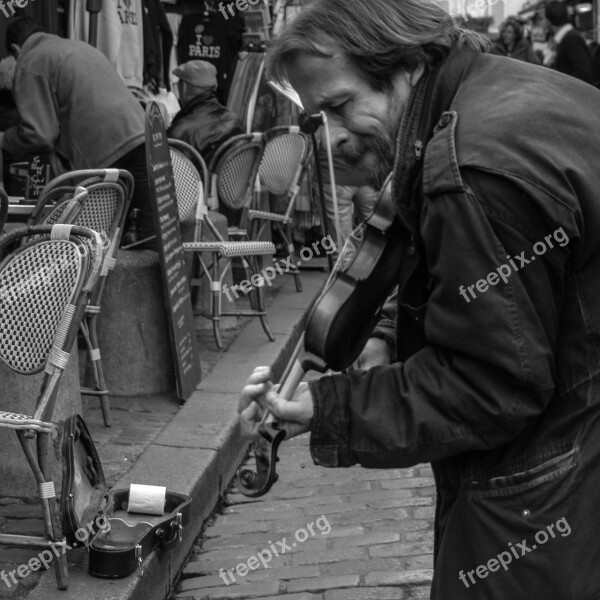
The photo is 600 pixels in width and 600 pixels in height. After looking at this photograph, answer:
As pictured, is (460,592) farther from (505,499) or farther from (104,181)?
(104,181)

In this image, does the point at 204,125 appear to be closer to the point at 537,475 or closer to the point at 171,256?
the point at 171,256

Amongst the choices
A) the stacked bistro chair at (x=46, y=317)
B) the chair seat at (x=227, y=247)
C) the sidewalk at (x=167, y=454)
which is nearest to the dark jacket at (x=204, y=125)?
the chair seat at (x=227, y=247)

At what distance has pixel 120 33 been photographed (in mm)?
9492

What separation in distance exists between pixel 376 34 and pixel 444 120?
0.18 m

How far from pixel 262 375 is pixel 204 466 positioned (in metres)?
2.84

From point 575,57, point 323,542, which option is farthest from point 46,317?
point 575,57

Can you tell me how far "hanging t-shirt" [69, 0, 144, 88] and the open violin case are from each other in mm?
5899

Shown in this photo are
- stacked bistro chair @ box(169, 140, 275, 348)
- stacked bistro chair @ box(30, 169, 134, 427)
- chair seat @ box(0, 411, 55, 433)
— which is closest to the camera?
chair seat @ box(0, 411, 55, 433)

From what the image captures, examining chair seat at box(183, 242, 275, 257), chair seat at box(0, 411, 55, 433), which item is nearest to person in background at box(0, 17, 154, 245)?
chair seat at box(183, 242, 275, 257)

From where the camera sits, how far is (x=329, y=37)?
1.94 metres

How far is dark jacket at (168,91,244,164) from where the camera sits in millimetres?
8922

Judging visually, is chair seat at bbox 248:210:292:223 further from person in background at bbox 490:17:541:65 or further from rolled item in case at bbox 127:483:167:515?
person in background at bbox 490:17:541:65

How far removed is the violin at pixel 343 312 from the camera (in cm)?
196

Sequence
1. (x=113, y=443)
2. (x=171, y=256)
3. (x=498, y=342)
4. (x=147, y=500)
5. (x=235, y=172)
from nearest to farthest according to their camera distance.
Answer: (x=498, y=342) → (x=147, y=500) → (x=113, y=443) → (x=171, y=256) → (x=235, y=172)
